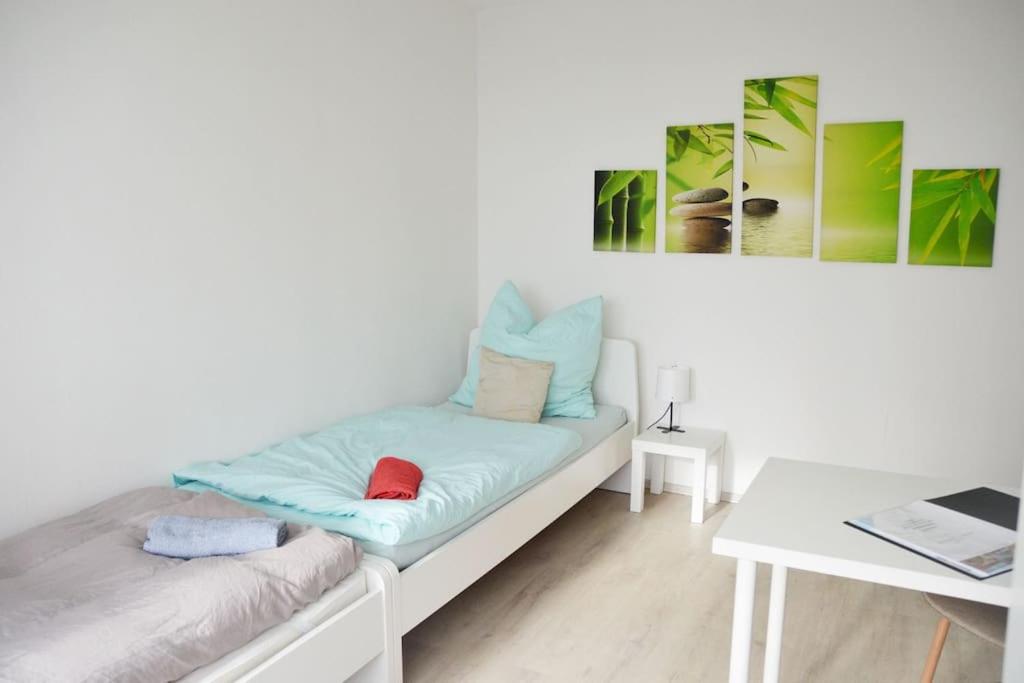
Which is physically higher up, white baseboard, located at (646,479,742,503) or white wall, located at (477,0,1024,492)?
white wall, located at (477,0,1024,492)

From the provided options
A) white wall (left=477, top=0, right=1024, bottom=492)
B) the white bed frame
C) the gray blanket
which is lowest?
the white bed frame

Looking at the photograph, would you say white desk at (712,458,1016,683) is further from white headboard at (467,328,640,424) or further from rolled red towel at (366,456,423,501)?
white headboard at (467,328,640,424)

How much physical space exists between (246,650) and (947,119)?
11.0 ft

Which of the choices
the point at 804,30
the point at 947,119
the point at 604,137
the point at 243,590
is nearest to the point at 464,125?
the point at 604,137

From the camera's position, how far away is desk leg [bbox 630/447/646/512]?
394cm

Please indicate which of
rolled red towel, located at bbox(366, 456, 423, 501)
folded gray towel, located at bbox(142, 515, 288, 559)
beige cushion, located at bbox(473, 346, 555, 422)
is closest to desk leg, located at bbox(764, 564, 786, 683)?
rolled red towel, located at bbox(366, 456, 423, 501)

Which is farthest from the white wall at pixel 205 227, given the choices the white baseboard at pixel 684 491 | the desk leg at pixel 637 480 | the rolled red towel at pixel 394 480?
the white baseboard at pixel 684 491

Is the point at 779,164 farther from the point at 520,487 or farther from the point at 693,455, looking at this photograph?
the point at 520,487

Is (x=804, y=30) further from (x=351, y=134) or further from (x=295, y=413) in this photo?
(x=295, y=413)

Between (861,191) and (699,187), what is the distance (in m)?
0.73

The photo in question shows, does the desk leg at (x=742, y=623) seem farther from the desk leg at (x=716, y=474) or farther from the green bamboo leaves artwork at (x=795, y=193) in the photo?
the green bamboo leaves artwork at (x=795, y=193)

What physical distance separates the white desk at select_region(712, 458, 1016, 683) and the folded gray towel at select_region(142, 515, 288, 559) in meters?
1.15

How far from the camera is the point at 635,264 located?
4.23 m

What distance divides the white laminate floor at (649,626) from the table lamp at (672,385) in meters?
0.69
